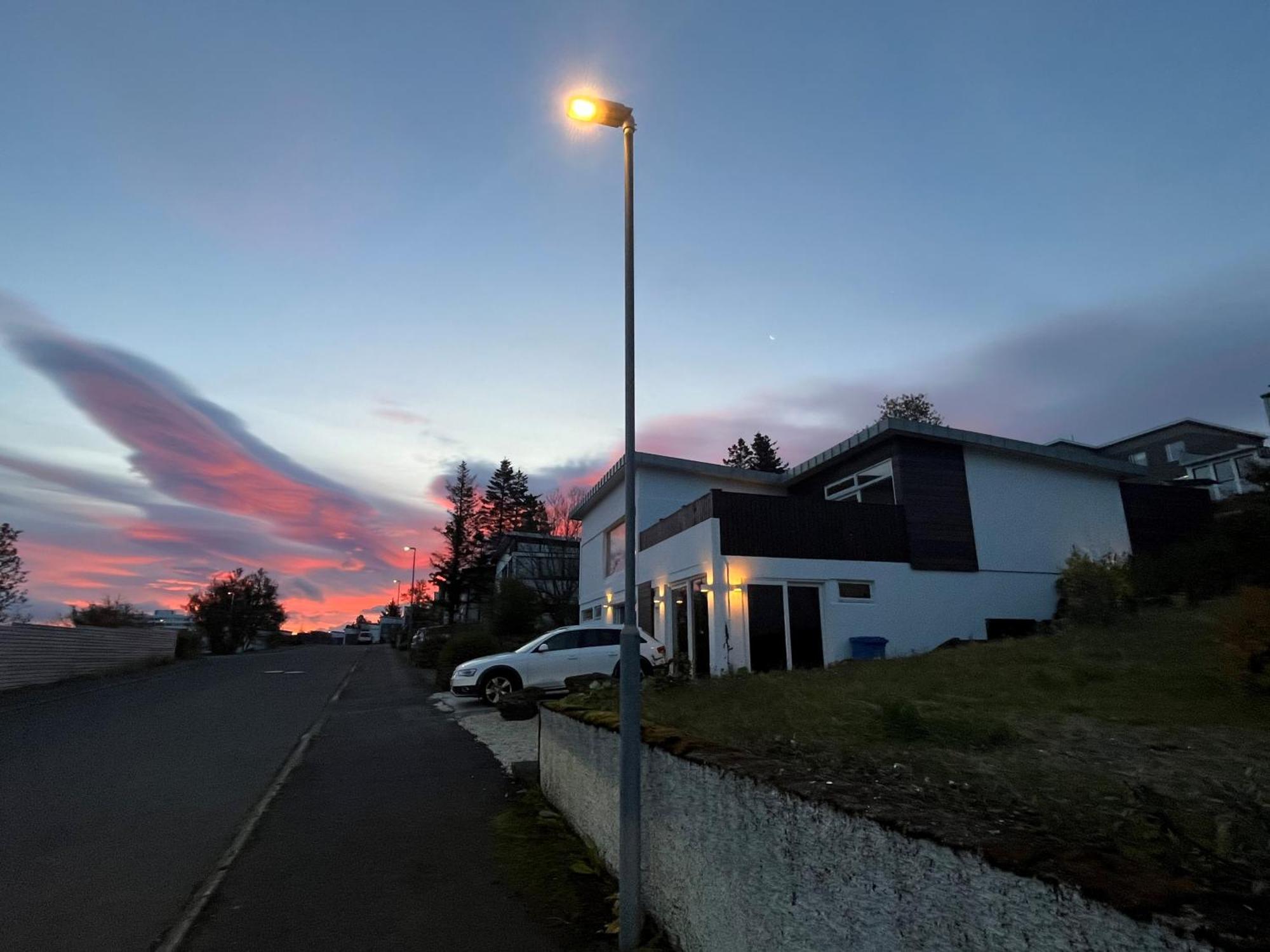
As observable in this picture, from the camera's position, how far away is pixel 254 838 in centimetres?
732

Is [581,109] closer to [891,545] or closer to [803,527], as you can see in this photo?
[803,527]

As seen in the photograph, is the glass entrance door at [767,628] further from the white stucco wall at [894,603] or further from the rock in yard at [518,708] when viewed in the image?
the rock in yard at [518,708]

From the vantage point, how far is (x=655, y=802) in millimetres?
4906

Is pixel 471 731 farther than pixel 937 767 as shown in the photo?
Yes

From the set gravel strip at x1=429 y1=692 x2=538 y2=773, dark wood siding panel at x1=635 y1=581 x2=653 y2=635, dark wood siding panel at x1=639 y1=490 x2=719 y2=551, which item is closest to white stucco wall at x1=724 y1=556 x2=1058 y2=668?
dark wood siding panel at x1=639 y1=490 x2=719 y2=551

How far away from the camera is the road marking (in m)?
5.07

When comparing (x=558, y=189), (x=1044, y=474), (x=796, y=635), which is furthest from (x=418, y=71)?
(x=1044, y=474)

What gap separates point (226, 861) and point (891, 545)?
13.7 metres

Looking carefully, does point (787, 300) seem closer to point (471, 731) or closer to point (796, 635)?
point (796, 635)

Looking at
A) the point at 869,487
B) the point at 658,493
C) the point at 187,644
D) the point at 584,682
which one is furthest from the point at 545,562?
the point at 584,682

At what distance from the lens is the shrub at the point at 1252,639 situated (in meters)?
6.96

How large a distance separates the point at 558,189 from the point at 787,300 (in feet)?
24.1

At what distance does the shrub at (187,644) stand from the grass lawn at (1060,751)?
3715 centimetres

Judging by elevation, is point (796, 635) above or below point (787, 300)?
below
